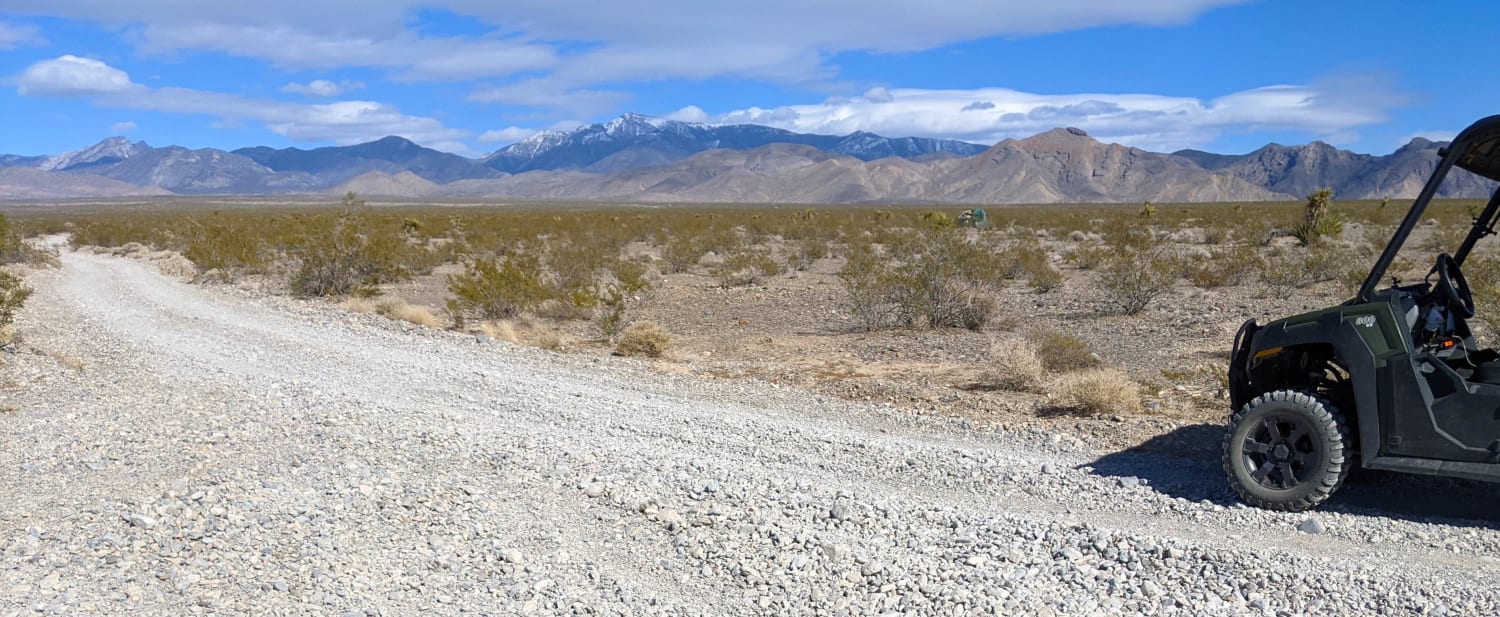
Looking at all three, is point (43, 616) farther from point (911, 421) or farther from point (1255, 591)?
point (911, 421)

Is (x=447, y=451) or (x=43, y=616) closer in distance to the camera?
(x=43, y=616)

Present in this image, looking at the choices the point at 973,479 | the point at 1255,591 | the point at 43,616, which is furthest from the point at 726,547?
the point at 43,616

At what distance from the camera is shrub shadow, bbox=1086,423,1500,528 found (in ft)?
21.0

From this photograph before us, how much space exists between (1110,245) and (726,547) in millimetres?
32013

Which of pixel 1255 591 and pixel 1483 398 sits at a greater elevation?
pixel 1483 398

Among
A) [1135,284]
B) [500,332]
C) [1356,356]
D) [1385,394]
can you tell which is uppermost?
[1356,356]

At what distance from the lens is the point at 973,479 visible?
746 centimetres

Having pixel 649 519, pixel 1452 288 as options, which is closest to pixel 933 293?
pixel 1452 288

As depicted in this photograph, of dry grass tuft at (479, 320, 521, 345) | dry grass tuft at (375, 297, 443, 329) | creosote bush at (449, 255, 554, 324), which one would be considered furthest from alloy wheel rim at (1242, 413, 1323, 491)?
creosote bush at (449, 255, 554, 324)

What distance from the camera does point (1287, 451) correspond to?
6.41 metres

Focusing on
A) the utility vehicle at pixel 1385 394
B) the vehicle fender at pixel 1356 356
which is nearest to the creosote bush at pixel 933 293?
the utility vehicle at pixel 1385 394

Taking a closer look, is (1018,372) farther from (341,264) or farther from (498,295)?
(341,264)

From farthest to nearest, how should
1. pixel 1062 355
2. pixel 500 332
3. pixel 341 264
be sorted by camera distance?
pixel 341 264, pixel 500 332, pixel 1062 355

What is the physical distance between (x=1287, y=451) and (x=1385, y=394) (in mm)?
619
